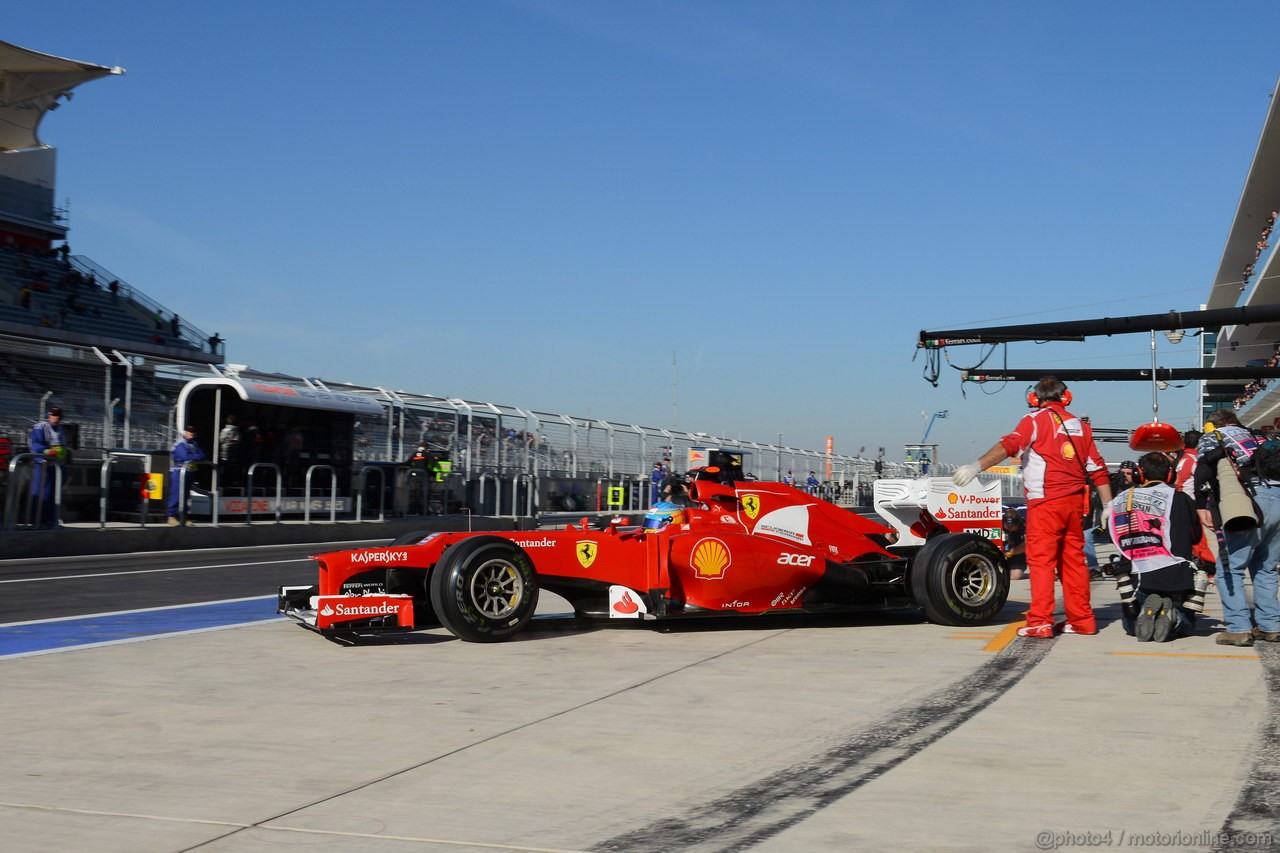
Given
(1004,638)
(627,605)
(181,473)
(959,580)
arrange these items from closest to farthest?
(1004,638) → (627,605) → (959,580) → (181,473)

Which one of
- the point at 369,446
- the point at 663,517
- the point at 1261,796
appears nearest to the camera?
the point at 1261,796

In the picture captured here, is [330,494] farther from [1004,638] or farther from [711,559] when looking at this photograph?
[1004,638]

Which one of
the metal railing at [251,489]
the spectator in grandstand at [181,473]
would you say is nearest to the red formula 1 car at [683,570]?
the spectator in grandstand at [181,473]

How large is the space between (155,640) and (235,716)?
2.82m

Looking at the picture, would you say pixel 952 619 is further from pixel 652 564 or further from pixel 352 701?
pixel 352 701

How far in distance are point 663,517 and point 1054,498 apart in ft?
8.74

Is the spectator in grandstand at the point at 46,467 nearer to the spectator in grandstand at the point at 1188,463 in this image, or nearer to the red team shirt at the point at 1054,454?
the red team shirt at the point at 1054,454

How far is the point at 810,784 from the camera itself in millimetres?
4254

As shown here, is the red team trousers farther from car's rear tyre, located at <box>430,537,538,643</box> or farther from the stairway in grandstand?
the stairway in grandstand

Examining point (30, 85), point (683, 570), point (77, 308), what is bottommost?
point (683, 570)

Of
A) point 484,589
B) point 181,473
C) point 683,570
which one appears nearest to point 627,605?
point 683,570

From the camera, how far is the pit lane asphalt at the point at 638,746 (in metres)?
3.72

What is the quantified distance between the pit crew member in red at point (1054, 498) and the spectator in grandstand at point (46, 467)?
41.9 feet

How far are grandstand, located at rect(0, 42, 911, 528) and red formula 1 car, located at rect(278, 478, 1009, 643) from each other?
1023 cm
